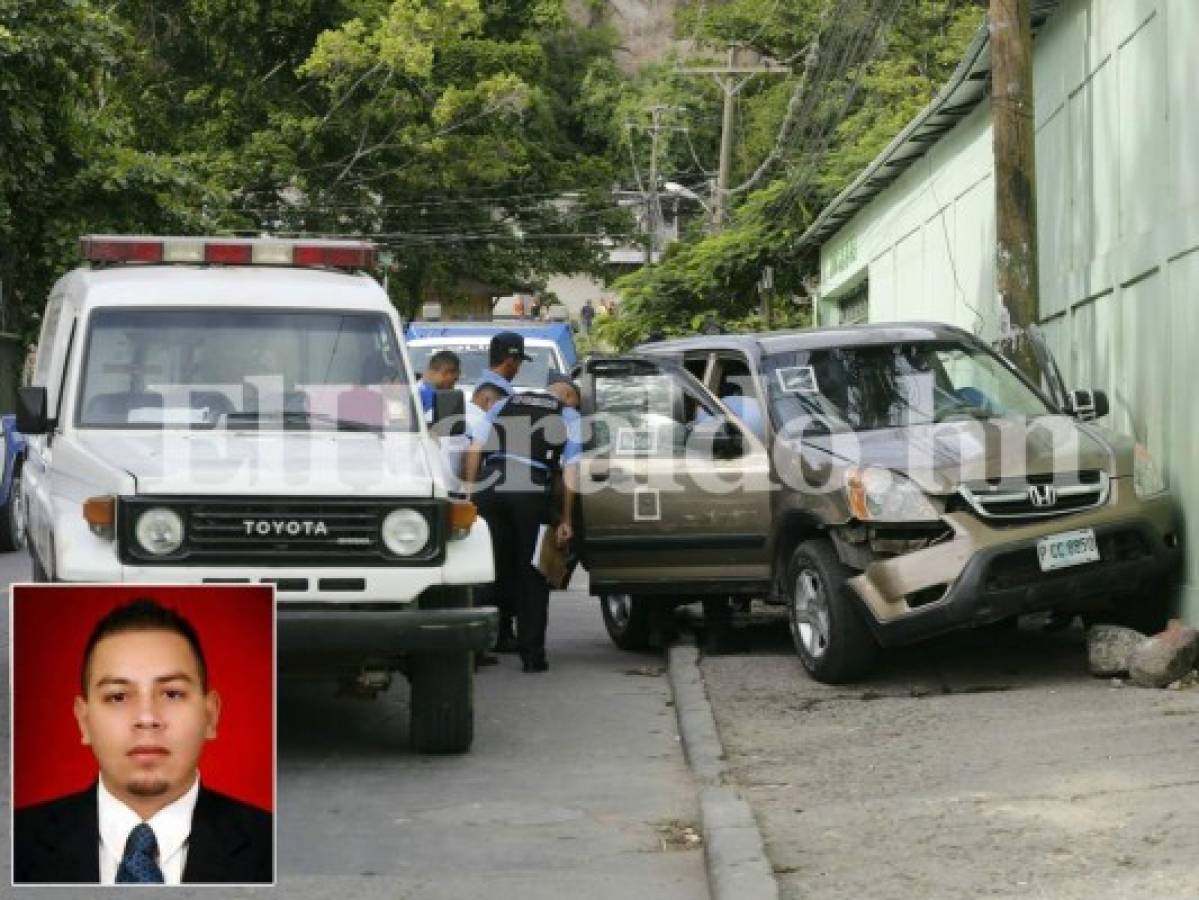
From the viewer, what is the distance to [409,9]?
140 ft

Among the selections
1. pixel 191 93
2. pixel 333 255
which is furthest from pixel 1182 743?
pixel 191 93

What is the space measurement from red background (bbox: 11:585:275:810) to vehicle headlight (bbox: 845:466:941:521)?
7.00 m

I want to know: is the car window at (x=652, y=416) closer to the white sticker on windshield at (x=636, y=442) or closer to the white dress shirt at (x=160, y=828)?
the white sticker on windshield at (x=636, y=442)

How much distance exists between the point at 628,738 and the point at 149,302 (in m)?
3.16

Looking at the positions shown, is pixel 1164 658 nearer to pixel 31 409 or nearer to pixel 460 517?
pixel 460 517

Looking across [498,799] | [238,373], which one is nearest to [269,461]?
[238,373]

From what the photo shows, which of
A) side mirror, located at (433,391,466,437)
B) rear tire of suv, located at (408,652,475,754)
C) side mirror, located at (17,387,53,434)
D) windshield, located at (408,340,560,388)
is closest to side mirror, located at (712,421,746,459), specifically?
side mirror, located at (433,391,466,437)

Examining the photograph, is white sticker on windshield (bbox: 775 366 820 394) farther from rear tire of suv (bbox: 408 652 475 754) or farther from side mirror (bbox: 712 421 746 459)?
rear tire of suv (bbox: 408 652 475 754)

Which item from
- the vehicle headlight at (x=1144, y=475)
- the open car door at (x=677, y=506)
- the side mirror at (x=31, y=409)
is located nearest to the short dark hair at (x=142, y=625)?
the side mirror at (x=31, y=409)

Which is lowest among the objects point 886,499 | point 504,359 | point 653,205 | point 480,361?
point 886,499

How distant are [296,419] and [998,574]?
3.57 meters

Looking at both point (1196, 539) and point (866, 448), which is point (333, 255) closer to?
point (866, 448)

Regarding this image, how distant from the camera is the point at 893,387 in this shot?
11.9 meters

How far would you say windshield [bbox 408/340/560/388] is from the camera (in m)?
20.8
